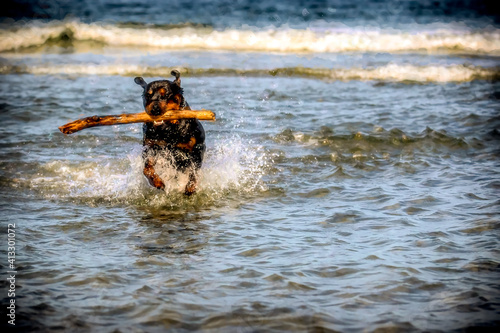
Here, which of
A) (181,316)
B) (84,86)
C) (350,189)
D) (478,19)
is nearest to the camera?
(181,316)

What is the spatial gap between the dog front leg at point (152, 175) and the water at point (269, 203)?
5.7 inches

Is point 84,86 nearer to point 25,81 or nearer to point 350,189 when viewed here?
point 25,81

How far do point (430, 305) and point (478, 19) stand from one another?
2222 centimetres

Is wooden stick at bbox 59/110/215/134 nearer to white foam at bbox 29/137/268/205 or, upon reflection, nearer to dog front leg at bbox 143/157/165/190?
dog front leg at bbox 143/157/165/190

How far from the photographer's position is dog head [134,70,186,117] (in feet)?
20.0

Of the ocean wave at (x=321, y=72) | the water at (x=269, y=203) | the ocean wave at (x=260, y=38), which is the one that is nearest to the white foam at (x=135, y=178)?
the water at (x=269, y=203)

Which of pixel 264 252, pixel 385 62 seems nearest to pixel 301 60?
pixel 385 62

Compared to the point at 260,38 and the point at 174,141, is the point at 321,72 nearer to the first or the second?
the point at 260,38

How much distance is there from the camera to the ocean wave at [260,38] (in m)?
18.6

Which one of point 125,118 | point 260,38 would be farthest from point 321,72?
point 125,118

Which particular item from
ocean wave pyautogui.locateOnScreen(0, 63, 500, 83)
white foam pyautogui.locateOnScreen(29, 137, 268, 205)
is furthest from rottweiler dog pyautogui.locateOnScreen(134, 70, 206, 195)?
ocean wave pyautogui.locateOnScreen(0, 63, 500, 83)

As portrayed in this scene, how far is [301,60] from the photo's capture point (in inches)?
677

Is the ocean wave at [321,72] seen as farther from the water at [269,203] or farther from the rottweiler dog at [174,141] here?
the rottweiler dog at [174,141]

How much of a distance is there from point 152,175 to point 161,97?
2.79 feet
